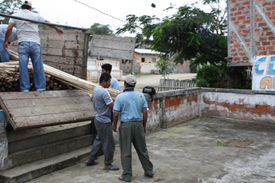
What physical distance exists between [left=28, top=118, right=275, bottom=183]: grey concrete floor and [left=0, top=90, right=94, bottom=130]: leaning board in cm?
87

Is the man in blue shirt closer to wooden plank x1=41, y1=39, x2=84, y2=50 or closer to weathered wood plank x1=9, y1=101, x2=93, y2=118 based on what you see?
weathered wood plank x1=9, y1=101, x2=93, y2=118

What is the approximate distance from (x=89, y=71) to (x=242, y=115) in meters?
14.1

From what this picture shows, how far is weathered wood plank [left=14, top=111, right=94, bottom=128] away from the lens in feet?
12.6

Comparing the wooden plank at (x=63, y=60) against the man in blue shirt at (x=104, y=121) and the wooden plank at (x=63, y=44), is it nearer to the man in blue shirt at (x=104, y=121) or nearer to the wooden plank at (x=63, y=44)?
the wooden plank at (x=63, y=44)

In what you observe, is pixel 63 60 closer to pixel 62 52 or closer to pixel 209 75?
pixel 62 52

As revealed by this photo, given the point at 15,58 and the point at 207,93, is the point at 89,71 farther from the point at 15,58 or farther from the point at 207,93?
the point at 15,58

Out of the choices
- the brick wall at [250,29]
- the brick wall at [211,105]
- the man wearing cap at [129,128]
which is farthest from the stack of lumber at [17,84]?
the brick wall at [250,29]

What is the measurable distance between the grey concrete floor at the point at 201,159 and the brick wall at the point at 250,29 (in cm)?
345

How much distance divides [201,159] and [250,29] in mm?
7061

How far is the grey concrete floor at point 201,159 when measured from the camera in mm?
4121

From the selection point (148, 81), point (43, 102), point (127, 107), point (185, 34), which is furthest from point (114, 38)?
point (148, 81)

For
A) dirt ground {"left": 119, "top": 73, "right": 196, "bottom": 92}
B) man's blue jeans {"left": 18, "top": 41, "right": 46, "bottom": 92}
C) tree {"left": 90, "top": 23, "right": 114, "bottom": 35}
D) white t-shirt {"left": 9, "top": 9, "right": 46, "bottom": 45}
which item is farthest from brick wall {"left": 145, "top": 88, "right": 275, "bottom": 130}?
tree {"left": 90, "top": 23, "right": 114, "bottom": 35}

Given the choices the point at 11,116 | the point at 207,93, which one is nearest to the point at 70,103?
the point at 11,116

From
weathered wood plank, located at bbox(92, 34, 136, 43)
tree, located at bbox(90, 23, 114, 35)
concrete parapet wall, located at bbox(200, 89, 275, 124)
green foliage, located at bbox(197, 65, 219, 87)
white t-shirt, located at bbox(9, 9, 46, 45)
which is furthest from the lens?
tree, located at bbox(90, 23, 114, 35)
